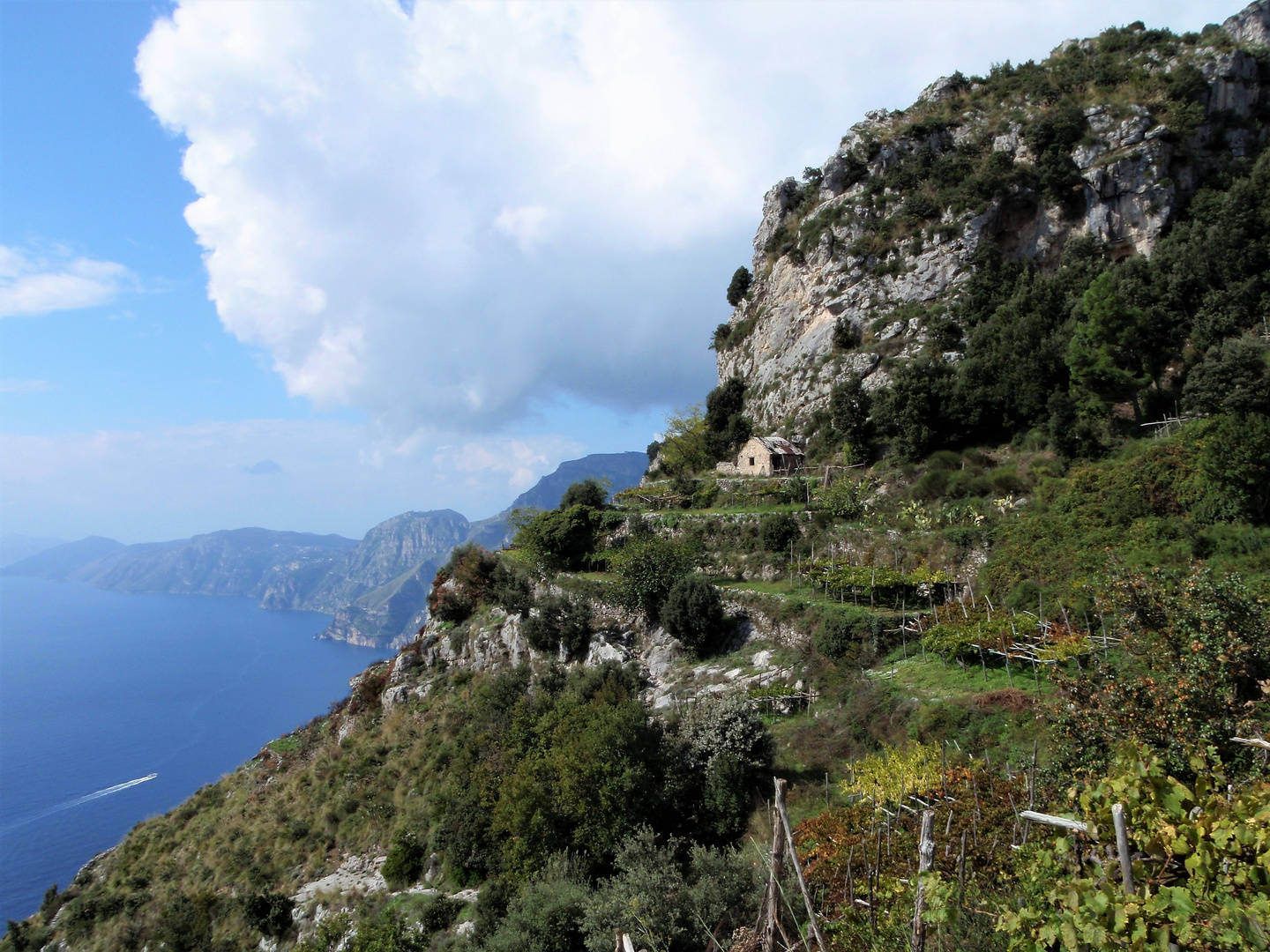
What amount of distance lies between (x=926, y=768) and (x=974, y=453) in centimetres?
2281

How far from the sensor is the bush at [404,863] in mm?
16422

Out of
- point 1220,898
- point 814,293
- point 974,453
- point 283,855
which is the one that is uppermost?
point 814,293

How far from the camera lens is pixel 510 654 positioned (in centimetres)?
2797

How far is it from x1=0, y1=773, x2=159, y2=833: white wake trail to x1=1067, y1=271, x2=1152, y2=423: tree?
78.6 m

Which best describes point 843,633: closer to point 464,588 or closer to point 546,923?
point 546,923

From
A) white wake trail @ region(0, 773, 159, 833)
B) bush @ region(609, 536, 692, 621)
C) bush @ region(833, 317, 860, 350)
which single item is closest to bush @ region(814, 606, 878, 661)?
bush @ region(609, 536, 692, 621)

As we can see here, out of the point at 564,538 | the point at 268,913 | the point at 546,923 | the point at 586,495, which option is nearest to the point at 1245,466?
the point at 546,923

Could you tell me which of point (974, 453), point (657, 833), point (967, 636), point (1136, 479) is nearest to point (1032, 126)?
point (974, 453)

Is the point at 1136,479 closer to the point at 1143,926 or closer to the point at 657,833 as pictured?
the point at 657,833

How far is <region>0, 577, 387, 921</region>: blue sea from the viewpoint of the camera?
1873 inches

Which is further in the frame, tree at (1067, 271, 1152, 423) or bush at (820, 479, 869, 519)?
bush at (820, 479, 869, 519)

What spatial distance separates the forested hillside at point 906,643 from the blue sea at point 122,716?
29115 millimetres

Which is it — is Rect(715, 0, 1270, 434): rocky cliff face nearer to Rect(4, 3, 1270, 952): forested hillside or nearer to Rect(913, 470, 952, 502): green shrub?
Rect(4, 3, 1270, 952): forested hillside

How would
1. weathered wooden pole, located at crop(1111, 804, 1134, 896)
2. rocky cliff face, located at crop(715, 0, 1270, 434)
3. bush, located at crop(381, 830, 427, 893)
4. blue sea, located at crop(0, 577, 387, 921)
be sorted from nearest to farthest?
weathered wooden pole, located at crop(1111, 804, 1134, 896) < bush, located at crop(381, 830, 427, 893) < rocky cliff face, located at crop(715, 0, 1270, 434) < blue sea, located at crop(0, 577, 387, 921)
